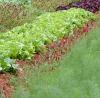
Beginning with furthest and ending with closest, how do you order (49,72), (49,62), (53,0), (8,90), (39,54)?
(53,0)
(39,54)
(49,62)
(49,72)
(8,90)

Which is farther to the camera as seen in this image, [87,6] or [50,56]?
[87,6]

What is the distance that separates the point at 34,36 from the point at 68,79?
9.94 ft

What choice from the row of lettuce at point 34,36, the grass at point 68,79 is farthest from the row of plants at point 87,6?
the grass at point 68,79

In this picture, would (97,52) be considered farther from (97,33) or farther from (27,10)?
(27,10)

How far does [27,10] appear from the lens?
15734 millimetres

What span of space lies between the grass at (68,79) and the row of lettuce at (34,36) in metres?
0.65

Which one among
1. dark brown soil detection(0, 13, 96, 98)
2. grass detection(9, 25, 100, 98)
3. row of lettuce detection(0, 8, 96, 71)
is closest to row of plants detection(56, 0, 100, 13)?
row of lettuce detection(0, 8, 96, 71)

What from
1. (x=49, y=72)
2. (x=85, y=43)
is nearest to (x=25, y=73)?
(x=49, y=72)

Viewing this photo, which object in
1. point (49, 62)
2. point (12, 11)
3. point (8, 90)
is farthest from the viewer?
point (12, 11)

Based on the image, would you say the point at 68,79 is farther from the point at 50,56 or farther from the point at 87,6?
the point at 87,6

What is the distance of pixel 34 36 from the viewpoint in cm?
1011

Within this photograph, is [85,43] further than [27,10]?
No

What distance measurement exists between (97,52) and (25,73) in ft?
5.96

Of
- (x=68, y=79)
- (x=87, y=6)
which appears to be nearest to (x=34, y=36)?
(x=68, y=79)
